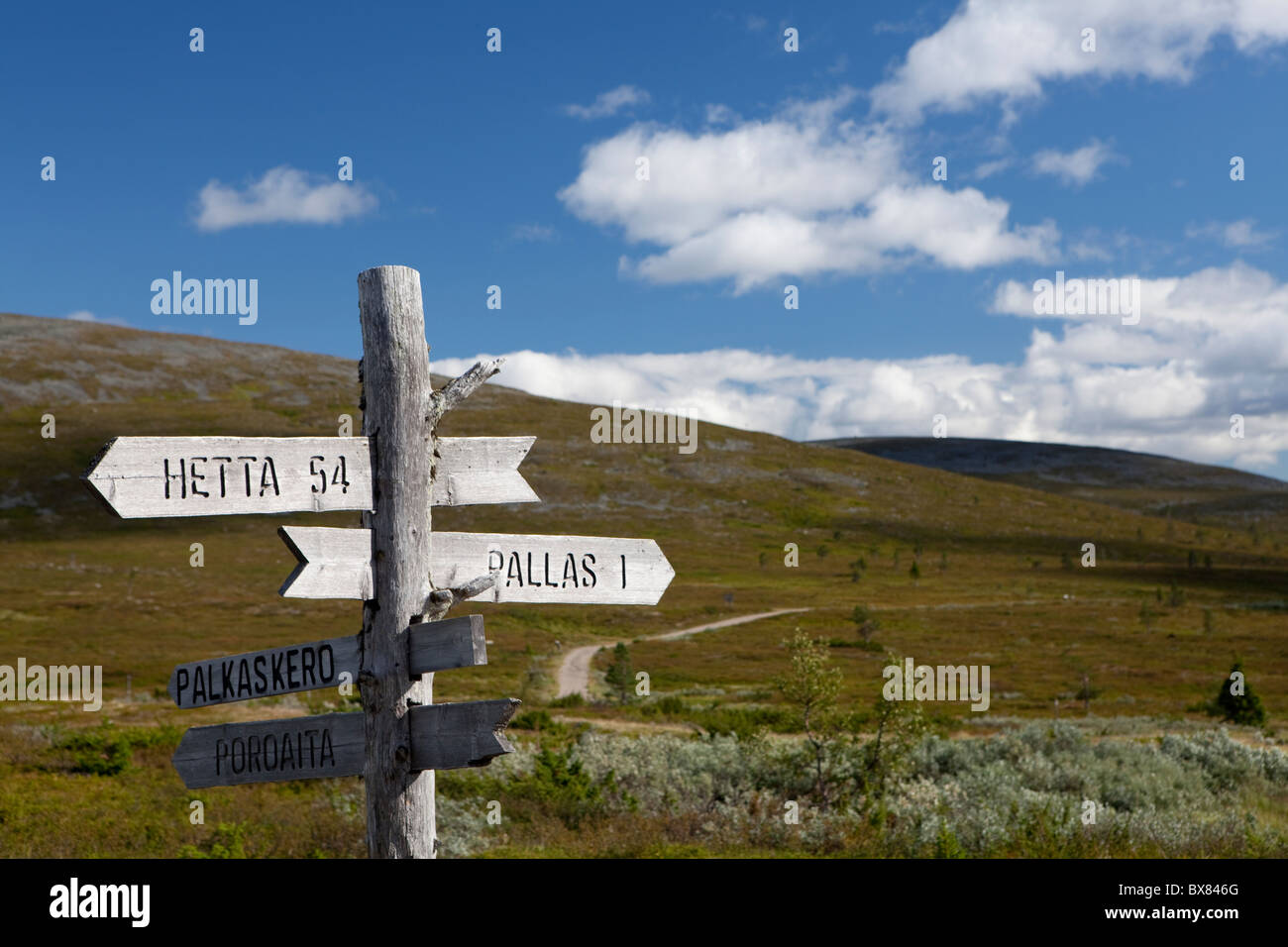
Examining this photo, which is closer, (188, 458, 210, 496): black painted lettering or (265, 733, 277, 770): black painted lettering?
(188, 458, 210, 496): black painted lettering

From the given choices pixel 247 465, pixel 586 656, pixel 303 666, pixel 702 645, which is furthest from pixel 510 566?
pixel 702 645

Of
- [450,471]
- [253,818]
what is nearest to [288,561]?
[253,818]

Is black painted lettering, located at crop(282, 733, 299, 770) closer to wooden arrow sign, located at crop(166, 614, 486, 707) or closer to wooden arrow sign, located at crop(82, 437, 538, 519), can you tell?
wooden arrow sign, located at crop(166, 614, 486, 707)

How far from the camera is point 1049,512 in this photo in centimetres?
13262

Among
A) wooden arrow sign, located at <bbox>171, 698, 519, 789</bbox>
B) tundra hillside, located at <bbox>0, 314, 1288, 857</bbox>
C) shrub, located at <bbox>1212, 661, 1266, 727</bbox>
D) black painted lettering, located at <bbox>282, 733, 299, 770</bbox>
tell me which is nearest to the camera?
wooden arrow sign, located at <bbox>171, 698, 519, 789</bbox>

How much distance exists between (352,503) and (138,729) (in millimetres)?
20481

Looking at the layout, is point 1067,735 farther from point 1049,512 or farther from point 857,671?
point 1049,512

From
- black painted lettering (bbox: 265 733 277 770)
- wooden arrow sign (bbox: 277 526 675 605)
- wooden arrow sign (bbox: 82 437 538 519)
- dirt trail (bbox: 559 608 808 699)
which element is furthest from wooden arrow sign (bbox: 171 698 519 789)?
dirt trail (bbox: 559 608 808 699)

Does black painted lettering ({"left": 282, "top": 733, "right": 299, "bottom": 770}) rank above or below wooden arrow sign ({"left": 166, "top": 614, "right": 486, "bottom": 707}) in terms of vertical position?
below

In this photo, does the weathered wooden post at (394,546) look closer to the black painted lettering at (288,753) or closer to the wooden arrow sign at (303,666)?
the wooden arrow sign at (303,666)

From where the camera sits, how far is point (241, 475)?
397cm

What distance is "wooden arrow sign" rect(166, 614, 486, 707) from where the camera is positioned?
153 inches

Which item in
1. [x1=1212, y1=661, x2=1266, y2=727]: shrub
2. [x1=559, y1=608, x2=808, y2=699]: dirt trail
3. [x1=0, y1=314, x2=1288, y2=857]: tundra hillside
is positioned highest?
[x1=0, y1=314, x2=1288, y2=857]: tundra hillside

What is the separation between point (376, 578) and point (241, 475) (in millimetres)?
700
